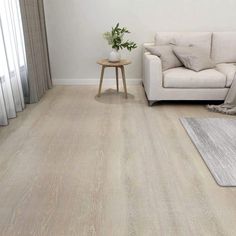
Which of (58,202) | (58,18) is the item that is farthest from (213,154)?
(58,18)

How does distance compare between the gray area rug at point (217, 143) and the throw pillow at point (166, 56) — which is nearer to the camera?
the gray area rug at point (217, 143)

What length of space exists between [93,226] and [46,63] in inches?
119

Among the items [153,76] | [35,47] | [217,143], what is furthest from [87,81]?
[217,143]

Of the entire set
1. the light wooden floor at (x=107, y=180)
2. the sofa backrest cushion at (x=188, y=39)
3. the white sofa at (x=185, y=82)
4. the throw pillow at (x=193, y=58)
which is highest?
the sofa backrest cushion at (x=188, y=39)

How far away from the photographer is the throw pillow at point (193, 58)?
3.38 metres

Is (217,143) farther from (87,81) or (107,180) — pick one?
(87,81)

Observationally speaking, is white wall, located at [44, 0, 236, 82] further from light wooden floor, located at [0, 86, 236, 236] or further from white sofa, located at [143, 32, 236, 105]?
light wooden floor, located at [0, 86, 236, 236]

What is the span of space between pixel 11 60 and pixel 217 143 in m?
2.42

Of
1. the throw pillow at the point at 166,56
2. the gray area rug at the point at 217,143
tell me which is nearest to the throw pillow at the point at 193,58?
the throw pillow at the point at 166,56

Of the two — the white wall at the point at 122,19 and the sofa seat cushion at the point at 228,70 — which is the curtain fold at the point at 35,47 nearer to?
the white wall at the point at 122,19

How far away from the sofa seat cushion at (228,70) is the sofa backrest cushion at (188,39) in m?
0.29

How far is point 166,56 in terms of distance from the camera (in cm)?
347

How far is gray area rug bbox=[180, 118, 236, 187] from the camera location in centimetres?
202

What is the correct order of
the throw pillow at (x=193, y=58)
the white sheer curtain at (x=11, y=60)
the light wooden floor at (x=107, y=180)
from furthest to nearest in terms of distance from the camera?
the throw pillow at (x=193, y=58), the white sheer curtain at (x=11, y=60), the light wooden floor at (x=107, y=180)
